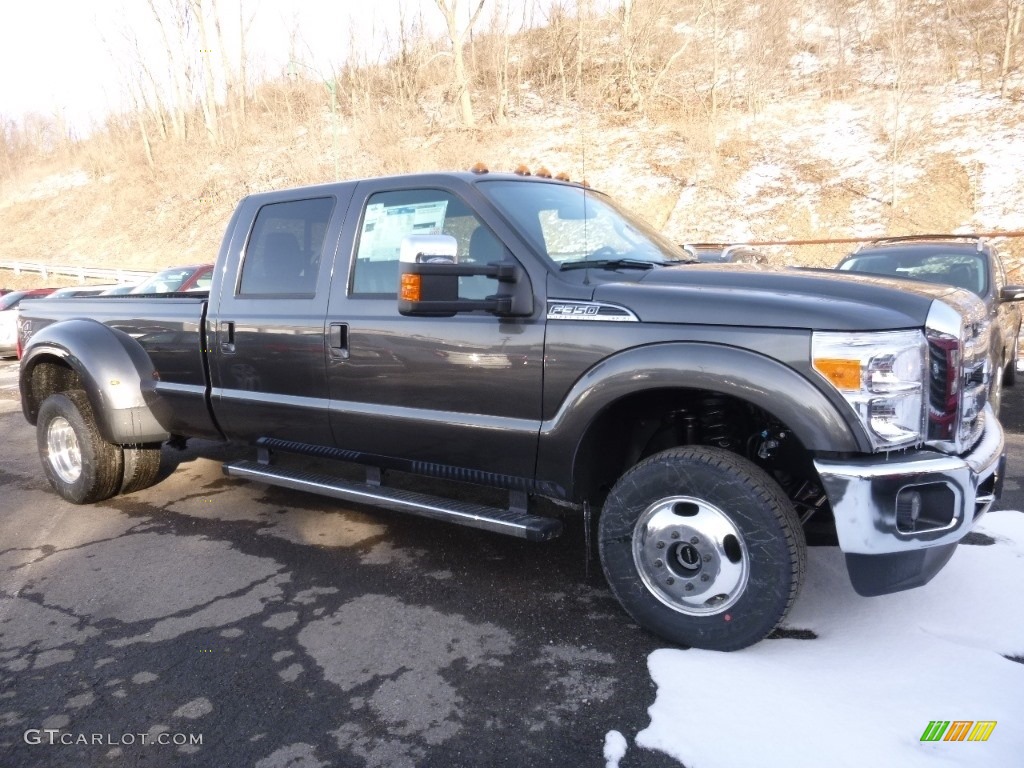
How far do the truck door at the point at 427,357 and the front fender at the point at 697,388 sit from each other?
15 cm

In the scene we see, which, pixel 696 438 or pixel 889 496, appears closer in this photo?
pixel 889 496

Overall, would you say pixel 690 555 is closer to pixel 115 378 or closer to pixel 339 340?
pixel 339 340

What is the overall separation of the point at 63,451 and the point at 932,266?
25.8ft

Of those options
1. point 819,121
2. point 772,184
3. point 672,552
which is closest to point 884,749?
point 672,552

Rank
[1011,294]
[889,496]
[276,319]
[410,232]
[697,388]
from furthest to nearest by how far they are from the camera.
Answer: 1. [1011,294]
2. [276,319]
3. [410,232]
4. [697,388]
5. [889,496]

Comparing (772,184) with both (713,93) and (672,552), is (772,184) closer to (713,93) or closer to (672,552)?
(713,93)

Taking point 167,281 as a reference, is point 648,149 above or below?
above

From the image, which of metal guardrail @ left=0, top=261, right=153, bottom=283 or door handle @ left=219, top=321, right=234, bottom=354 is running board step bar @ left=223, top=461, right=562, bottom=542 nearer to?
door handle @ left=219, top=321, right=234, bottom=354

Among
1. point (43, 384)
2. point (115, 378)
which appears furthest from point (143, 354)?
point (43, 384)

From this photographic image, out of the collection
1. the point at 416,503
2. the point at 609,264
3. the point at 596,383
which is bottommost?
the point at 416,503

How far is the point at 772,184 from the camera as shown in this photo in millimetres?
A: 22844

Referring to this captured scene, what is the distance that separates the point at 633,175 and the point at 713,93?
5091mm

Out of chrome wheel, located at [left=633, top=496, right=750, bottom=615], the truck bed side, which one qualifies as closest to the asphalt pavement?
chrome wheel, located at [left=633, top=496, right=750, bottom=615]
